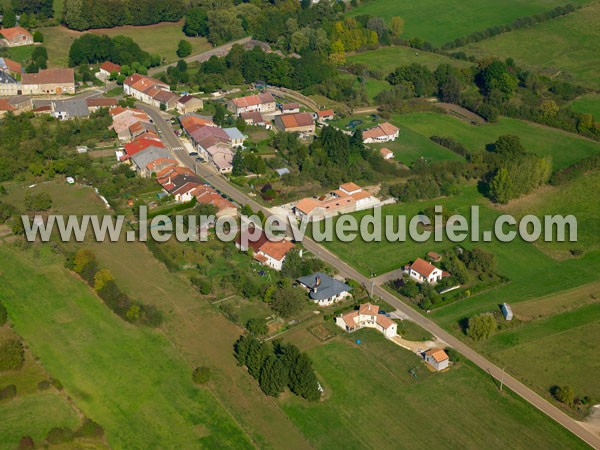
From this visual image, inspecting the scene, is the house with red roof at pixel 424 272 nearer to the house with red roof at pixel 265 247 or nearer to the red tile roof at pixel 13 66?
the house with red roof at pixel 265 247

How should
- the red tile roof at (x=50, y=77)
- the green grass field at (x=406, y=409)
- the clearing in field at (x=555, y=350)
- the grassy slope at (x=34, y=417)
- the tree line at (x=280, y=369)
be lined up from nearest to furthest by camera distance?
1. the grassy slope at (x=34, y=417)
2. the green grass field at (x=406, y=409)
3. the tree line at (x=280, y=369)
4. the clearing in field at (x=555, y=350)
5. the red tile roof at (x=50, y=77)

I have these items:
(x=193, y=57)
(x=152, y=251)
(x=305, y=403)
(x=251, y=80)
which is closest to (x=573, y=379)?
(x=305, y=403)

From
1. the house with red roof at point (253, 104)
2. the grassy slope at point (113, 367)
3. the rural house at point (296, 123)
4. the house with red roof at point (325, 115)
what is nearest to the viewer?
the grassy slope at point (113, 367)

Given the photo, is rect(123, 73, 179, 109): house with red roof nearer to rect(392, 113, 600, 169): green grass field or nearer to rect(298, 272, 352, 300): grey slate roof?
rect(392, 113, 600, 169): green grass field

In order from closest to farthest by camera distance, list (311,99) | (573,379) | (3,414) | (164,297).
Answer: (3,414) → (573,379) → (164,297) → (311,99)

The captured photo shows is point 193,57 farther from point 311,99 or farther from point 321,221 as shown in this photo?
point 321,221

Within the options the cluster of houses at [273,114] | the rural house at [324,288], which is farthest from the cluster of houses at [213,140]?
the rural house at [324,288]

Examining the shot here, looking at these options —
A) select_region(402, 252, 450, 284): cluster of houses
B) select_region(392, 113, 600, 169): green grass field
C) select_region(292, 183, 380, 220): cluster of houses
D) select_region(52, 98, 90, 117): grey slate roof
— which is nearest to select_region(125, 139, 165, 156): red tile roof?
select_region(52, 98, 90, 117): grey slate roof

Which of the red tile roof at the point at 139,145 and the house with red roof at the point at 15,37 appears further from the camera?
the house with red roof at the point at 15,37
